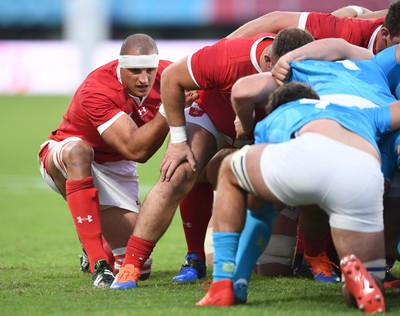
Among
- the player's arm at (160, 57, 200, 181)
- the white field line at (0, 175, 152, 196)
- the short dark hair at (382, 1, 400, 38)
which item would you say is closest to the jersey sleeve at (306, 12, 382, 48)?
the short dark hair at (382, 1, 400, 38)

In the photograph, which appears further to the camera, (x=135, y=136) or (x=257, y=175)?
(x=135, y=136)

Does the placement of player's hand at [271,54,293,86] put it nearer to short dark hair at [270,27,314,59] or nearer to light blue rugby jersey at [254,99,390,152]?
short dark hair at [270,27,314,59]

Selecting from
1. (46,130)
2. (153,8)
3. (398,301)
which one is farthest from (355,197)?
(153,8)

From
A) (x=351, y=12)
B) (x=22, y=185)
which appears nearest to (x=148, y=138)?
(x=351, y=12)

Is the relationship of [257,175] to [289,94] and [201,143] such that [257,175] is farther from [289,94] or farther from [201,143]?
[201,143]

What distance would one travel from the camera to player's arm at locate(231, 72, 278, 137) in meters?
5.31

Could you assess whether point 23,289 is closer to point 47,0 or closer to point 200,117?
point 200,117

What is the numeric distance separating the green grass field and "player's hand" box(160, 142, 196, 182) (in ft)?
2.37

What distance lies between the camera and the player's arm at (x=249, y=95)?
17.4 ft

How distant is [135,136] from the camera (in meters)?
6.37

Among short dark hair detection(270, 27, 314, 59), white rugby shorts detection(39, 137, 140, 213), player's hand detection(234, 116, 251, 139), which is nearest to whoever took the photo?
player's hand detection(234, 116, 251, 139)

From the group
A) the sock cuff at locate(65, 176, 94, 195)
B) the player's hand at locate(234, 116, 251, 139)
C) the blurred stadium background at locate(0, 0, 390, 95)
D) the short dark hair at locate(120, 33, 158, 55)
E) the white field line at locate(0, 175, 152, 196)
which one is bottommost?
the blurred stadium background at locate(0, 0, 390, 95)

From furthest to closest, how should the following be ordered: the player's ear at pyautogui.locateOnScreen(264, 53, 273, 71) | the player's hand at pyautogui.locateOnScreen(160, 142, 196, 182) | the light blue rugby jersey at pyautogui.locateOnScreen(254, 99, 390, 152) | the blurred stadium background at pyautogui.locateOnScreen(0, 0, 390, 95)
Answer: the blurred stadium background at pyautogui.locateOnScreen(0, 0, 390, 95) → the player's hand at pyautogui.locateOnScreen(160, 142, 196, 182) → the player's ear at pyautogui.locateOnScreen(264, 53, 273, 71) → the light blue rugby jersey at pyautogui.locateOnScreen(254, 99, 390, 152)

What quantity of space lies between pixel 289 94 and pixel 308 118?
24 cm
